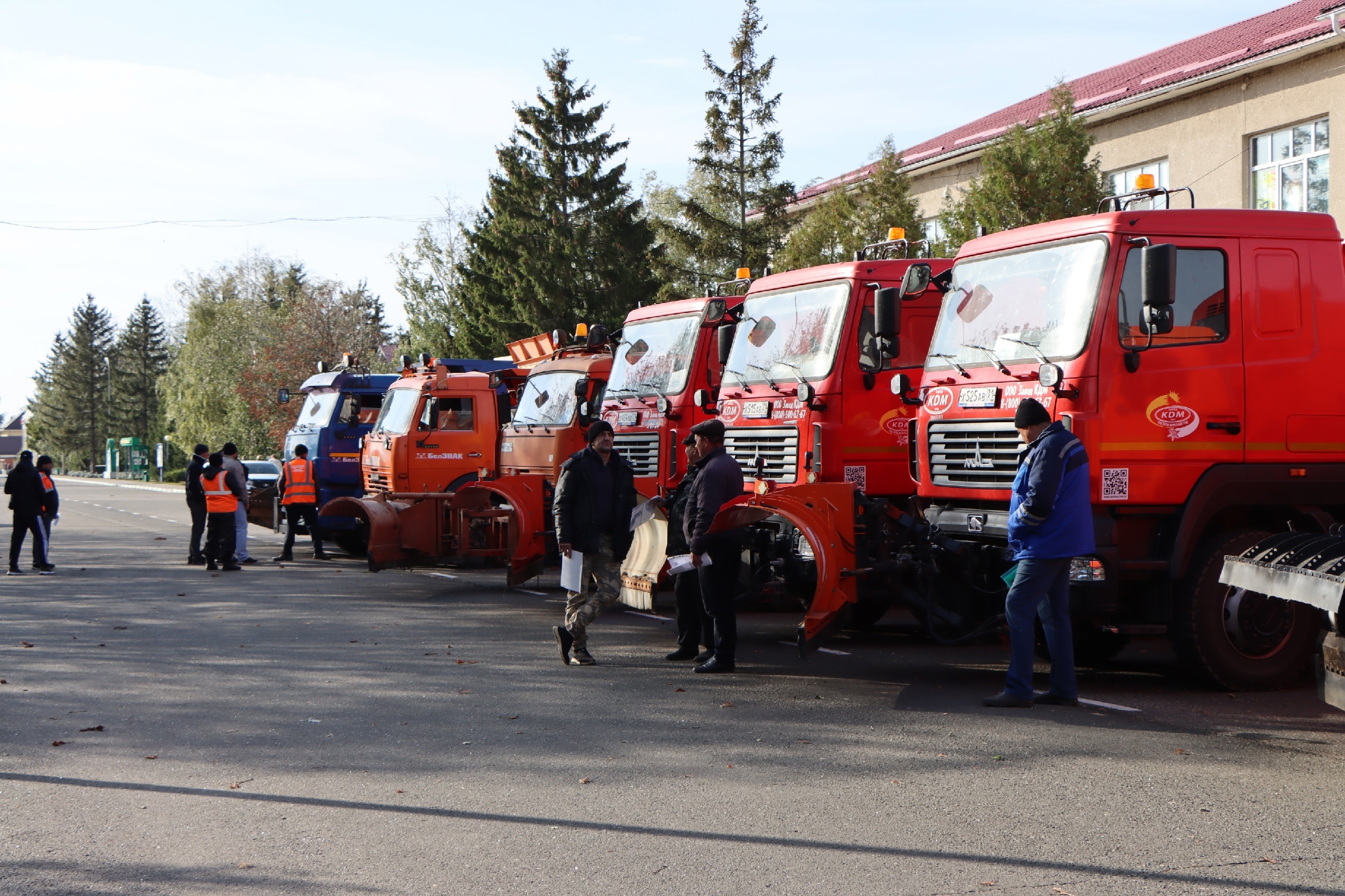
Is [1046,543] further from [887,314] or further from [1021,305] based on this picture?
[887,314]

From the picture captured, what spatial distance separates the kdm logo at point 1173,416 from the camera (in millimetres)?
8438

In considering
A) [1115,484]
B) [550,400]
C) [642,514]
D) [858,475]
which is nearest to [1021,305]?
[1115,484]

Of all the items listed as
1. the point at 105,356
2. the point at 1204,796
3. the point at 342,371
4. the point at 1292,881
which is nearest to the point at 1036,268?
the point at 1204,796

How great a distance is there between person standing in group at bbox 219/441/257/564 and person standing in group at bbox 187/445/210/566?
36 cm

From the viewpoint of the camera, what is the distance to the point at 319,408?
21188 mm

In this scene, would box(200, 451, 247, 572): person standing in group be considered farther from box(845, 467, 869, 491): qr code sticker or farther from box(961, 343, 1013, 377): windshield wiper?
box(961, 343, 1013, 377): windshield wiper

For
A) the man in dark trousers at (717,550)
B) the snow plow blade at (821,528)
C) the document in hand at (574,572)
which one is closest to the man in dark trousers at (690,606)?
the man in dark trousers at (717,550)

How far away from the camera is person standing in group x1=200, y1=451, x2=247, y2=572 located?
18234 mm

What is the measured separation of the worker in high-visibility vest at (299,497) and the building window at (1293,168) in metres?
16.5

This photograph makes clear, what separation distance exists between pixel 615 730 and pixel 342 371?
1491 cm

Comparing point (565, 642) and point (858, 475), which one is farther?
point (858, 475)

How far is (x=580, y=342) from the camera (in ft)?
56.2

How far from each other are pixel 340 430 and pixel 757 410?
11.3 meters

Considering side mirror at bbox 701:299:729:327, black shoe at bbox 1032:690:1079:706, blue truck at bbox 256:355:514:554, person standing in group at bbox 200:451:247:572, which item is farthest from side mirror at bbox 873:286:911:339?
person standing in group at bbox 200:451:247:572
